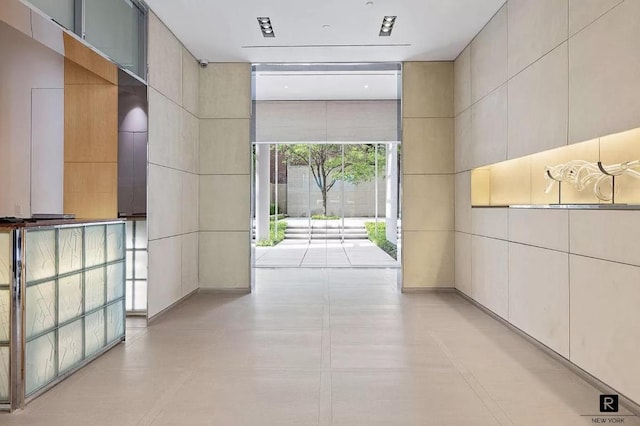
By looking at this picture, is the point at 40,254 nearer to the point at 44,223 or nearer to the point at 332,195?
the point at 44,223

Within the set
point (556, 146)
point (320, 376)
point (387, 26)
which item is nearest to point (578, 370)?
point (556, 146)

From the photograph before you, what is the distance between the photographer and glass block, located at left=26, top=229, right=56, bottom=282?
3308 mm

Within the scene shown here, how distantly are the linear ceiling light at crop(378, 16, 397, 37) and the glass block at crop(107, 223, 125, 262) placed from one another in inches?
163

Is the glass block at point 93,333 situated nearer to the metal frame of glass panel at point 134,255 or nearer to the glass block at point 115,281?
the glass block at point 115,281

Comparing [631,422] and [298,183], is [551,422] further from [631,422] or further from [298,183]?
[298,183]

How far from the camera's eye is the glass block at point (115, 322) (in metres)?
4.50

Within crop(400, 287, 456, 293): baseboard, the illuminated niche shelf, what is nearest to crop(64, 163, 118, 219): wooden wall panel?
crop(400, 287, 456, 293): baseboard

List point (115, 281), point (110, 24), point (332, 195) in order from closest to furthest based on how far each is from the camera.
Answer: point (115, 281) < point (110, 24) < point (332, 195)

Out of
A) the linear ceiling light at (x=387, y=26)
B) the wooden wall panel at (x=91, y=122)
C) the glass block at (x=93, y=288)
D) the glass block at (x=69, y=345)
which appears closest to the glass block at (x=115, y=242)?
the glass block at (x=93, y=288)

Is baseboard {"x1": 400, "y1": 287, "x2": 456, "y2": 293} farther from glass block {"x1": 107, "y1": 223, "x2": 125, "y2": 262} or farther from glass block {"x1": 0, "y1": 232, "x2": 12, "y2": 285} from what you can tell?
glass block {"x1": 0, "y1": 232, "x2": 12, "y2": 285}

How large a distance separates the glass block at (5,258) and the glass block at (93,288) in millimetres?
887

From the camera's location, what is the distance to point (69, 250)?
12.5 ft

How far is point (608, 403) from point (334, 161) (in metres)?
10.0

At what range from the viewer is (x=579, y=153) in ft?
14.0
